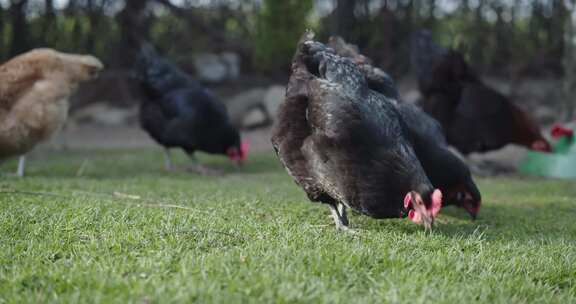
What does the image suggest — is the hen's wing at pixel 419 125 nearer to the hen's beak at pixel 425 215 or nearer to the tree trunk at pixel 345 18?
the hen's beak at pixel 425 215

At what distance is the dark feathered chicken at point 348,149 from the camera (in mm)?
3586

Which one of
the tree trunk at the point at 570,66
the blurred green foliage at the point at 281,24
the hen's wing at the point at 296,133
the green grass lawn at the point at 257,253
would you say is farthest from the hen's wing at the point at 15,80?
the tree trunk at the point at 570,66

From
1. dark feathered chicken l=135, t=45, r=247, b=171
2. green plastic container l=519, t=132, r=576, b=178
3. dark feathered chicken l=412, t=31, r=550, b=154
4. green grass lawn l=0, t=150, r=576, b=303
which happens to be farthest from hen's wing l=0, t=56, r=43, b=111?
green plastic container l=519, t=132, r=576, b=178

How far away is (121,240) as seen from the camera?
314 cm

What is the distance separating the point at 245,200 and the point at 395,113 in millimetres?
1431

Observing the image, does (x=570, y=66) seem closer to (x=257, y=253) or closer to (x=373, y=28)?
(x=373, y=28)

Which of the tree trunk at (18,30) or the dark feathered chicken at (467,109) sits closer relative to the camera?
the dark feathered chicken at (467,109)

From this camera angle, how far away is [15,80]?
6102 mm

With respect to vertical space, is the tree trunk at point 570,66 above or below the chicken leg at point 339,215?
above

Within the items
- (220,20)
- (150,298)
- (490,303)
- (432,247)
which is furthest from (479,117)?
(220,20)

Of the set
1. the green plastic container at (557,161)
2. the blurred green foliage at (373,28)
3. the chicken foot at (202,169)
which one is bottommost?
the chicken foot at (202,169)

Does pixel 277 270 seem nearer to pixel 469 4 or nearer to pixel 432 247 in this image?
pixel 432 247

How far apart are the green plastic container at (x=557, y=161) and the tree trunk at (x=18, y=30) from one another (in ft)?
32.4

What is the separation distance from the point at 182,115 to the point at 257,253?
5096 mm
